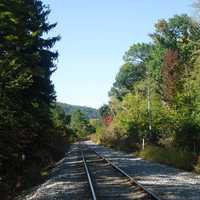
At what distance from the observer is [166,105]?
206 feet

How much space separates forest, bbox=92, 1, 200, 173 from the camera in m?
34.2

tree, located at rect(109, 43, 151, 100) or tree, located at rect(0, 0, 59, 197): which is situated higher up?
tree, located at rect(109, 43, 151, 100)

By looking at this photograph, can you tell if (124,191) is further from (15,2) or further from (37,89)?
(37,89)

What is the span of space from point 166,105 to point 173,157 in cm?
3086

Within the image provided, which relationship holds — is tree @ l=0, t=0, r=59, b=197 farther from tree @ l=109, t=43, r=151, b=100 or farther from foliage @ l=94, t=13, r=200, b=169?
tree @ l=109, t=43, r=151, b=100

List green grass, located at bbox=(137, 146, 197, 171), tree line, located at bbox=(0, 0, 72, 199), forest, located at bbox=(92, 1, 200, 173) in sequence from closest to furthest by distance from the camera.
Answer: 1. tree line, located at bbox=(0, 0, 72, 199)
2. green grass, located at bbox=(137, 146, 197, 171)
3. forest, located at bbox=(92, 1, 200, 173)

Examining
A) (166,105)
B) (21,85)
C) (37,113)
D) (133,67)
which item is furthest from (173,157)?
(133,67)

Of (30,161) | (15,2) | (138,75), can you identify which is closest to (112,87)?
(138,75)

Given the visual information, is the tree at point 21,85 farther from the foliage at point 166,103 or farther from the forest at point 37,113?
the foliage at point 166,103

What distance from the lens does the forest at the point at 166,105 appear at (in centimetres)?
3422

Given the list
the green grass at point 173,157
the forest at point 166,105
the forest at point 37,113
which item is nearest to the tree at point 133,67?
the forest at point 166,105

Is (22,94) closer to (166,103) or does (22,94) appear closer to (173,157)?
(173,157)

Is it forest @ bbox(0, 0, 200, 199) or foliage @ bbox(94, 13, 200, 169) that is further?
foliage @ bbox(94, 13, 200, 169)

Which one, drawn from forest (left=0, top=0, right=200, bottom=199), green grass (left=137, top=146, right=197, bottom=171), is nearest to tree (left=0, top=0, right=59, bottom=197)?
forest (left=0, top=0, right=200, bottom=199)
